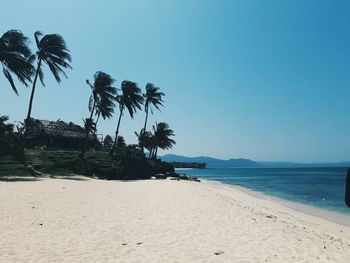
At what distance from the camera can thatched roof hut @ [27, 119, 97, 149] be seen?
48.8 metres

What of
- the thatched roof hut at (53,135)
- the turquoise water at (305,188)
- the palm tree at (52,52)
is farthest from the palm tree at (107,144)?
the palm tree at (52,52)

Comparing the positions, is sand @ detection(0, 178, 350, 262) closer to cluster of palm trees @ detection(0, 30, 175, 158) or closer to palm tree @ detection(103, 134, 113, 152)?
cluster of palm trees @ detection(0, 30, 175, 158)

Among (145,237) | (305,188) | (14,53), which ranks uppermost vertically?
(14,53)

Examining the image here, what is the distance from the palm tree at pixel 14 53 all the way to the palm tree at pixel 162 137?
43.7m

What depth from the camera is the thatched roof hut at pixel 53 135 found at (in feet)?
160

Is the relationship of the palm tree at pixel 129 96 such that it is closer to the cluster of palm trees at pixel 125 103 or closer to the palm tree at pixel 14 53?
the cluster of palm trees at pixel 125 103

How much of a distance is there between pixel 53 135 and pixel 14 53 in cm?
2163

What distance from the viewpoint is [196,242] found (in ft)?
28.6

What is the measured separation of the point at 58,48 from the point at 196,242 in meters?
31.4

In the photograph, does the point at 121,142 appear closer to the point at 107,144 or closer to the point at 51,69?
the point at 107,144

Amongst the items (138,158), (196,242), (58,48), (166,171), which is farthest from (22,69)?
(166,171)

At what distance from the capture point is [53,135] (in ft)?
Result: 161

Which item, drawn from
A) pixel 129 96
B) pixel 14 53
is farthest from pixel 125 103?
pixel 14 53

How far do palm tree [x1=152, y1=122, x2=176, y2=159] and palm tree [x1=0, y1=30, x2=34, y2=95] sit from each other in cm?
4365
